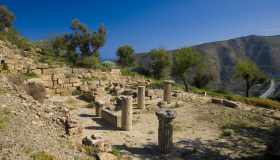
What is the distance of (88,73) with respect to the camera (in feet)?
74.5

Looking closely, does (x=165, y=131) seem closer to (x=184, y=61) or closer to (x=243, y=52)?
(x=184, y=61)

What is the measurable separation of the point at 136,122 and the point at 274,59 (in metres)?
101

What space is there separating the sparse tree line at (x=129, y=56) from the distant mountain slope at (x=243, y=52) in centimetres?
4590

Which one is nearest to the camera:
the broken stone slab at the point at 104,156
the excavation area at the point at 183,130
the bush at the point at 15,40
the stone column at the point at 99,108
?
the broken stone slab at the point at 104,156

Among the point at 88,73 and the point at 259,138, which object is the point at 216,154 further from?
the point at 88,73

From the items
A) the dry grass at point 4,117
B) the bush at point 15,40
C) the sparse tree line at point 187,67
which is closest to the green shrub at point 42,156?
the dry grass at point 4,117

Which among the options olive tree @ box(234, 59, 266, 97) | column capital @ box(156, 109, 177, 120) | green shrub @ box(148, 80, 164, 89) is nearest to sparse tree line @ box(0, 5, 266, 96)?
olive tree @ box(234, 59, 266, 97)

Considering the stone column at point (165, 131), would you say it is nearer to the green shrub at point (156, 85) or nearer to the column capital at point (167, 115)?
the column capital at point (167, 115)

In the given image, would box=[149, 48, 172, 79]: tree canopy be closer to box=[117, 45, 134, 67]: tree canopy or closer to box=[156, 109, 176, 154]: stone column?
box=[117, 45, 134, 67]: tree canopy

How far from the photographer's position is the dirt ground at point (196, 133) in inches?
369

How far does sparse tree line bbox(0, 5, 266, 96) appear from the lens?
3296 cm

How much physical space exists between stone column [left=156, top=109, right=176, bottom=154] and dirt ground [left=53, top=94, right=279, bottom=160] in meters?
0.29

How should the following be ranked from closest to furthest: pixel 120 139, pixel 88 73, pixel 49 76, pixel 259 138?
pixel 120 139 → pixel 259 138 → pixel 49 76 → pixel 88 73

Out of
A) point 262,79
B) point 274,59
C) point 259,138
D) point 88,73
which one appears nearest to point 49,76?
point 88,73
